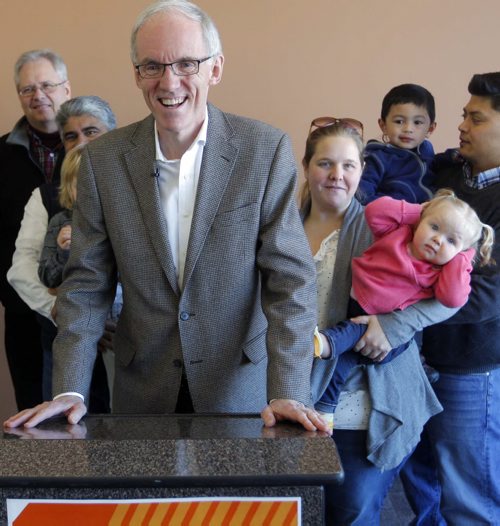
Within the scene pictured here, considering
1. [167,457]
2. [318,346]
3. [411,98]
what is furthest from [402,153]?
[167,457]

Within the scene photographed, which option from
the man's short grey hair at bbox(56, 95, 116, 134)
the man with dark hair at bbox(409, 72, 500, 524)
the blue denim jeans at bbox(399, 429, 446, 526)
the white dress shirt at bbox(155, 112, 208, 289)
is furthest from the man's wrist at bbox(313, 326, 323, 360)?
the man's short grey hair at bbox(56, 95, 116, 134)

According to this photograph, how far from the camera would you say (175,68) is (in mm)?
1527

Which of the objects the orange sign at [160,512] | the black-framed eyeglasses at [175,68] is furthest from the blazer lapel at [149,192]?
the orange sign at [160,512]

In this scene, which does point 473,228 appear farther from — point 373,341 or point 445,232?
point 373,341

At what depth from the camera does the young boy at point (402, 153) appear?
7.73ft

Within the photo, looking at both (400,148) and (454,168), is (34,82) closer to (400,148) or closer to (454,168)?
(400,148)

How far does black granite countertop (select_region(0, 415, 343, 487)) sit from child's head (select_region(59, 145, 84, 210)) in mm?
1136

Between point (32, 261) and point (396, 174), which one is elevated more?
point (396, 174)

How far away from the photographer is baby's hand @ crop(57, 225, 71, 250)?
2262mm

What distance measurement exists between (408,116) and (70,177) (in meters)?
1.16

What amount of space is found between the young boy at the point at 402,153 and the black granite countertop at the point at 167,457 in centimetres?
117

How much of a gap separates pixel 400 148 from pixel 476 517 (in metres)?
1.19

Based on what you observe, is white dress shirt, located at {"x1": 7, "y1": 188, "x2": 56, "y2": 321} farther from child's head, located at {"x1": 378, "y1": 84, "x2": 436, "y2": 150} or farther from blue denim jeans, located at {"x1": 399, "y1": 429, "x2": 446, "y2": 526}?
blue denim jeans, located at {"x1": 399, "y1": 429, "x2": 446, "y2": 526}

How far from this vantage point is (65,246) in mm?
2266
